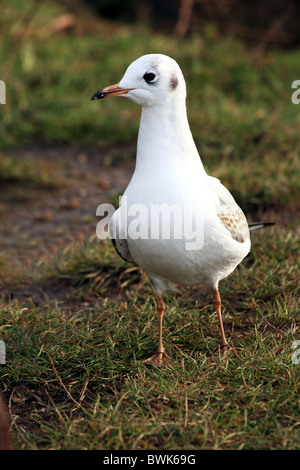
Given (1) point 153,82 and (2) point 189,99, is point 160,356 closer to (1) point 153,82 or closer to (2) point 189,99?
(1) point 153,82

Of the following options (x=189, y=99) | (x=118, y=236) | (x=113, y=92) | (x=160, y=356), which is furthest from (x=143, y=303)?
(x=189, y=99)

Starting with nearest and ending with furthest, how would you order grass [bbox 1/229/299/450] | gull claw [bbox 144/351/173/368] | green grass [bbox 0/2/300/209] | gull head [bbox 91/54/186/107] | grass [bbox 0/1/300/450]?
grass [bbox 1/229/299/450], grass [bbox 0/1/300/450], gull head [bbox 91/54/186/107], gull claw [bbox 144/351/173/368], green grass [bbox 0/2/300/209]

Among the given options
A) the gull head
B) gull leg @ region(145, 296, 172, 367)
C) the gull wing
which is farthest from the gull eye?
gull leg @ region(145, 296, 172, 367)

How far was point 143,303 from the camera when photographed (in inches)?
174

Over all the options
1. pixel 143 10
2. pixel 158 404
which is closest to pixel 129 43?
pixel 143 10

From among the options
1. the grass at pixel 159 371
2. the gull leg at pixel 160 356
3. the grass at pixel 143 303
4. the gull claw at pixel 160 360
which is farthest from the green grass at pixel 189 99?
the gull claw at pixel 160 360

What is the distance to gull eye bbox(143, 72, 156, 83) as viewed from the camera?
3428mm

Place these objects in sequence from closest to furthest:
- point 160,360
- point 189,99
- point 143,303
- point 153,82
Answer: point 153,82
point 160,360
point 143,303
point 189,99

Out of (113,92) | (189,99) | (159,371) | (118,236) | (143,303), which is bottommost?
(159,371)

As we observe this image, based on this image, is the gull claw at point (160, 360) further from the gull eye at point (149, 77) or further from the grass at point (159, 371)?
the gull eye at point (149, 77)

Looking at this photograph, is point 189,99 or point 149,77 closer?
point 149,77

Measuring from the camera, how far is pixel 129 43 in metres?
9.06

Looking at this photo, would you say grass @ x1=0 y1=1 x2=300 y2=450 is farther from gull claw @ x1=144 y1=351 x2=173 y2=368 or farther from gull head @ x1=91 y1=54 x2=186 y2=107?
gull head @ x1=91 y1=54 x2=186 y2=107

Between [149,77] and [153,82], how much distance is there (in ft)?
0.11
